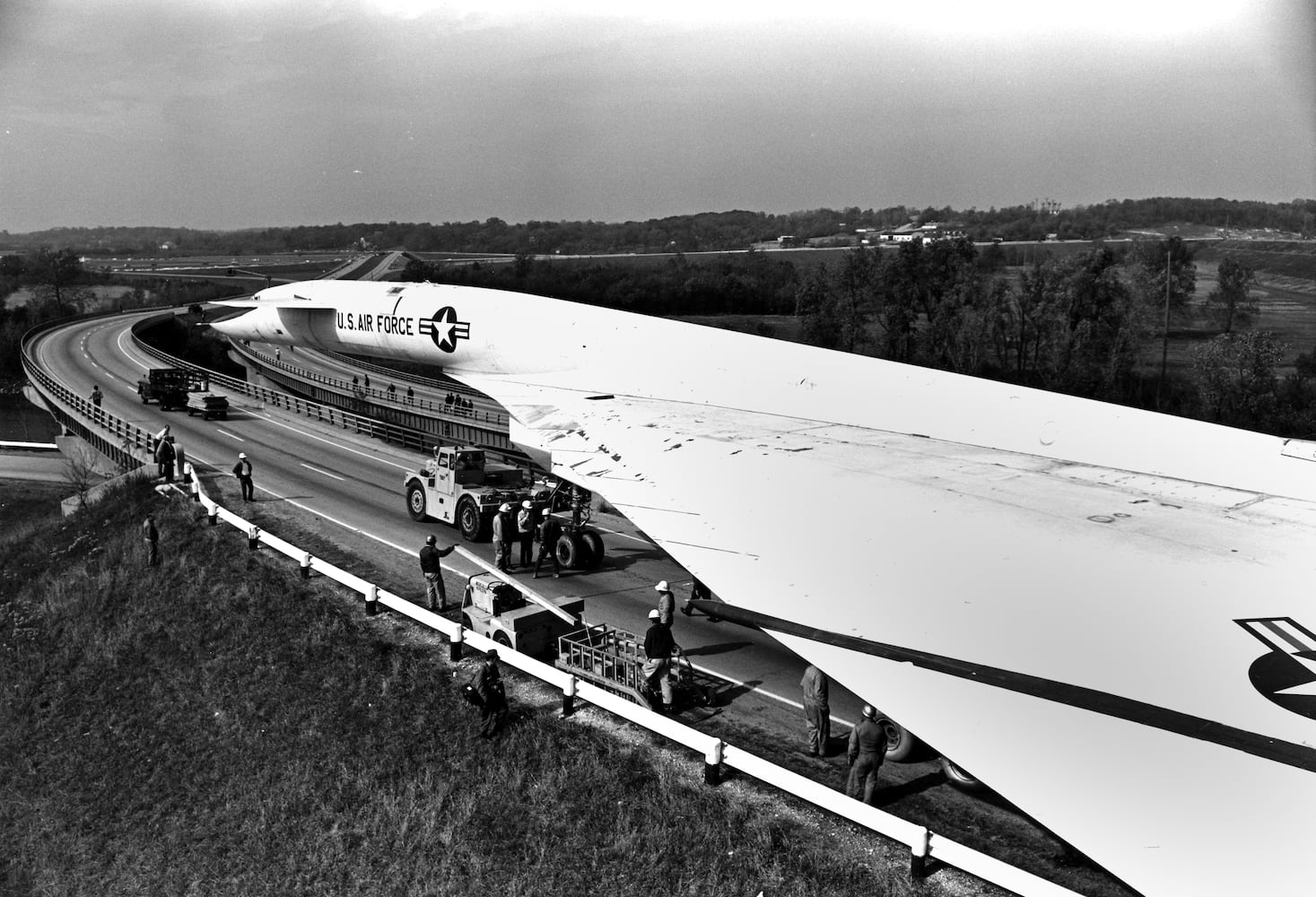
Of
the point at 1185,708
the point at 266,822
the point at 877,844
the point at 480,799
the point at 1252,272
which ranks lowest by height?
the point at 266,822

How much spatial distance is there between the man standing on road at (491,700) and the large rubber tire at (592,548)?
7236 mm

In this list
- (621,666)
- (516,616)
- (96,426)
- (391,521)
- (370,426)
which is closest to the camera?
(621,666)

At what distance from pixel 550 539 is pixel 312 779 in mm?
7542

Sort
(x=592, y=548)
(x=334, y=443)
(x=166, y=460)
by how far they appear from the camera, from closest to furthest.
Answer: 1. (x=592, y=548)
2. (x=166, y=460)
3. (x=334, y=443)

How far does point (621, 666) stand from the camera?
47.5 ft

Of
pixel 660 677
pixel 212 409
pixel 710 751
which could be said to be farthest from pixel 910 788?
pixel 212 409

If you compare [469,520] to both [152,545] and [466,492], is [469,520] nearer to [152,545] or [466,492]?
[466,492]

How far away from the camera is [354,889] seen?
11.7m

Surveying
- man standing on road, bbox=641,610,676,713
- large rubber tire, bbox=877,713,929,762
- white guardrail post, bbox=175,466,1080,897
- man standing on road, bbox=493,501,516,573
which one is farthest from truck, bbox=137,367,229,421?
large rubber tire, bbox=877,713,929,762

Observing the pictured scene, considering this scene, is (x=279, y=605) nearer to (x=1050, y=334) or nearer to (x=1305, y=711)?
(x=1305, y=711)

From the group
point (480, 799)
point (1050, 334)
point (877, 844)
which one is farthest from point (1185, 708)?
point (1050, 334)

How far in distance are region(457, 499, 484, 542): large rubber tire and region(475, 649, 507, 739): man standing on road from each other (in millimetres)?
9146

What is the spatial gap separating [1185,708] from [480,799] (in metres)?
9.68

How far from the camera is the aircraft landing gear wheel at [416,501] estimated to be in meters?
24.5
